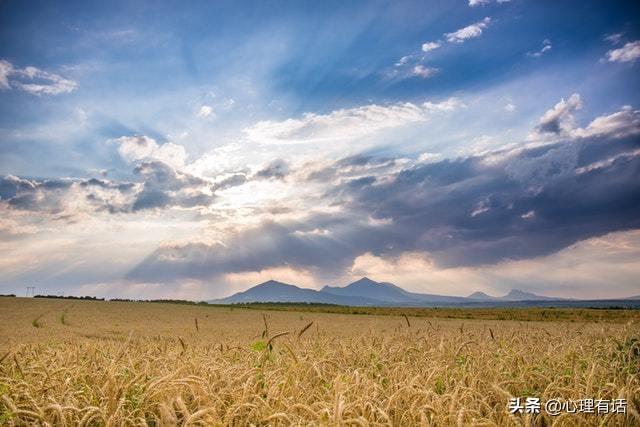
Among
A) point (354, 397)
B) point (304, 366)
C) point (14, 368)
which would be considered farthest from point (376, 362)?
point (14, 368)

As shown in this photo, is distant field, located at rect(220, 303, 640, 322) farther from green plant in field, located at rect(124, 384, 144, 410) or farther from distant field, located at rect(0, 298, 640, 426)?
green plant in field, located at rect(124, 384, 144, 410)

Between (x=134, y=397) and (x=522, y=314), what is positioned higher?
(x=134, y=397)

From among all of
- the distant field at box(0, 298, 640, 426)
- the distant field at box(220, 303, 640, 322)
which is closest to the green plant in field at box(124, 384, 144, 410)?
the distant field at box(0, 298, 640, 426)

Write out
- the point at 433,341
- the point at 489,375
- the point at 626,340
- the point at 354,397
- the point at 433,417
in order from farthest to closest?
the point at 433,341
the point at 626,340
the point at 489,375
the point at 354,397
the point at 433,417

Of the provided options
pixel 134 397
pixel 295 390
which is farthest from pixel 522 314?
pixel 134 397

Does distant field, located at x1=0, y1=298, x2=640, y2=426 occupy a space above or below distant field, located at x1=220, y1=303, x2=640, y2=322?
above

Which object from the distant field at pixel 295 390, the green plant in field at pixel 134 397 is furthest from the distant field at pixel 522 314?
the green plant in field at pixel 134 397

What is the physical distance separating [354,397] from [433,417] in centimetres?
75

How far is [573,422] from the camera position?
368 cm

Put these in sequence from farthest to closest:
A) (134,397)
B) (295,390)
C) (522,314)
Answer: (522,314), (295,390), (134,397)

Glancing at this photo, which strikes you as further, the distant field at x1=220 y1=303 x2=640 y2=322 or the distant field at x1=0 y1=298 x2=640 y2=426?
the distant field at x1=220 y1=303 x2=640 y2=322

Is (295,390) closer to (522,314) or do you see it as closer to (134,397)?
(134,397)

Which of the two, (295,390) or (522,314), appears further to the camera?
(522,314)

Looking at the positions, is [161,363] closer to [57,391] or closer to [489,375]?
[57,391]
